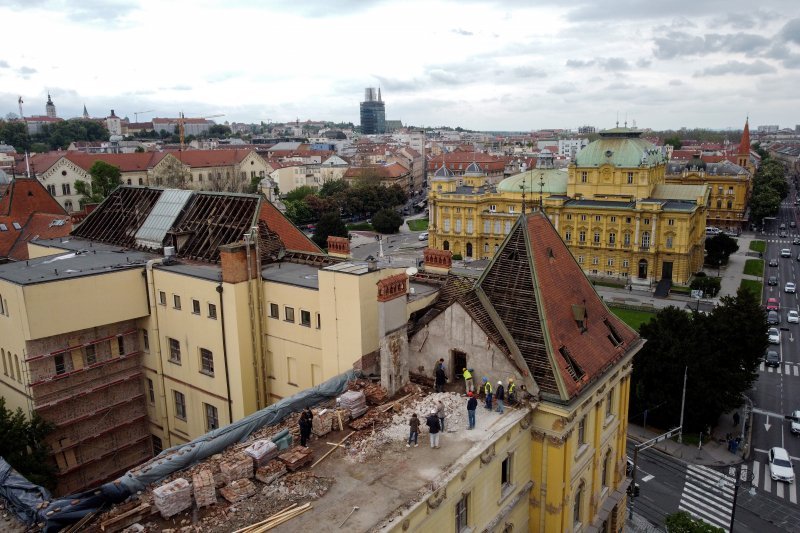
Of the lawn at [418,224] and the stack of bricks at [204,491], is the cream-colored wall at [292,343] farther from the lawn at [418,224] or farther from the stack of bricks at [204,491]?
the lawn at [418,224]

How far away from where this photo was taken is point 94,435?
3528 cm

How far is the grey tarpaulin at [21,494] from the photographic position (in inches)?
730

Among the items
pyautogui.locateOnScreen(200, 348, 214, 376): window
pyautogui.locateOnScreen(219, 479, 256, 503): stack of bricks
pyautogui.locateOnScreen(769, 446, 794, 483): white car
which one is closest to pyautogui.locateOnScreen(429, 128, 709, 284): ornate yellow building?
pyautogui.locateOnScreen(769, 446, 794, 483): white car

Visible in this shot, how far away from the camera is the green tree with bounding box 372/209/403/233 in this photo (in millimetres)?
127938

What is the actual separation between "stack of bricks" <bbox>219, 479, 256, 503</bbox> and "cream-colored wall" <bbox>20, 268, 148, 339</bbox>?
19.0 m

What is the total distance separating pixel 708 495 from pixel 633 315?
37.6 m

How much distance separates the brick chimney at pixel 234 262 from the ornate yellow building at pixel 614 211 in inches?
2238

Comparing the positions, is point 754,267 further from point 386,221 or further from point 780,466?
point 386,221

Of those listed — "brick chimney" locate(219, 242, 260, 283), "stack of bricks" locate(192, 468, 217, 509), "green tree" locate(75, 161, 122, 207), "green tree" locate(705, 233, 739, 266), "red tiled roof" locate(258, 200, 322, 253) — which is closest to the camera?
"stack of bricks" locate(192, 468, 217, 509)

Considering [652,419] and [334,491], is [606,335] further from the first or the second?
[652,419]

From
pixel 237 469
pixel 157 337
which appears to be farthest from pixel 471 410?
pixel 157 337

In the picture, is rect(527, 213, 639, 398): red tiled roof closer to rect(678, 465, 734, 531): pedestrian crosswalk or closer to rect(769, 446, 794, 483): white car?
rect(678, 465, 734, 531): pedestrian crosswalk

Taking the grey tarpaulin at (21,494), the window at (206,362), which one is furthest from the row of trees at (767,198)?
the grey tarpaulin at (21,494)

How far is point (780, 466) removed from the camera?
137 feet
